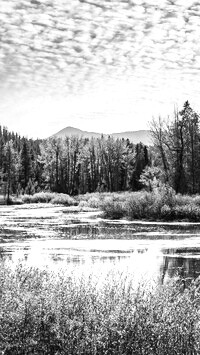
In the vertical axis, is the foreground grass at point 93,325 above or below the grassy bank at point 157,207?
below

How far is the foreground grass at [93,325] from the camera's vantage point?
7.39m

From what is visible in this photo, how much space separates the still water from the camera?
18.0 metres

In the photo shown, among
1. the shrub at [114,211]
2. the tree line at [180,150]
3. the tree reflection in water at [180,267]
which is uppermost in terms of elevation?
the tree line at [180,150]

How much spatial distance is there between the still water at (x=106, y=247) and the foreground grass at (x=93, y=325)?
4629mm

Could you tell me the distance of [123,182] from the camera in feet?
387

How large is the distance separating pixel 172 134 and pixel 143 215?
2475 centimetres

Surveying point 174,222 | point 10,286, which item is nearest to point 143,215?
point 174,222

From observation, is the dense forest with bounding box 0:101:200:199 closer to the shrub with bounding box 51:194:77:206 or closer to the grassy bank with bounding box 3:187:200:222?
the shrub with bounding box 51:194:77:206

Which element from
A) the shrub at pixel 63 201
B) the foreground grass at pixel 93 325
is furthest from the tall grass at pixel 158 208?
the foreground grass at pixel 93 325

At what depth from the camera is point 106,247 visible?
24219 mm

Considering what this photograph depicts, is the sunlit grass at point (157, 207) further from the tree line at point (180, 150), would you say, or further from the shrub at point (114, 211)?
the tree line at point (180, 150)

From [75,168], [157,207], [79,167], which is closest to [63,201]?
[157,207]

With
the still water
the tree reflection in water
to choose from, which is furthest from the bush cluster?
the tree reflection in water

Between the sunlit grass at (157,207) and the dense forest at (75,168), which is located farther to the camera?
the dense forest at (75,168)
